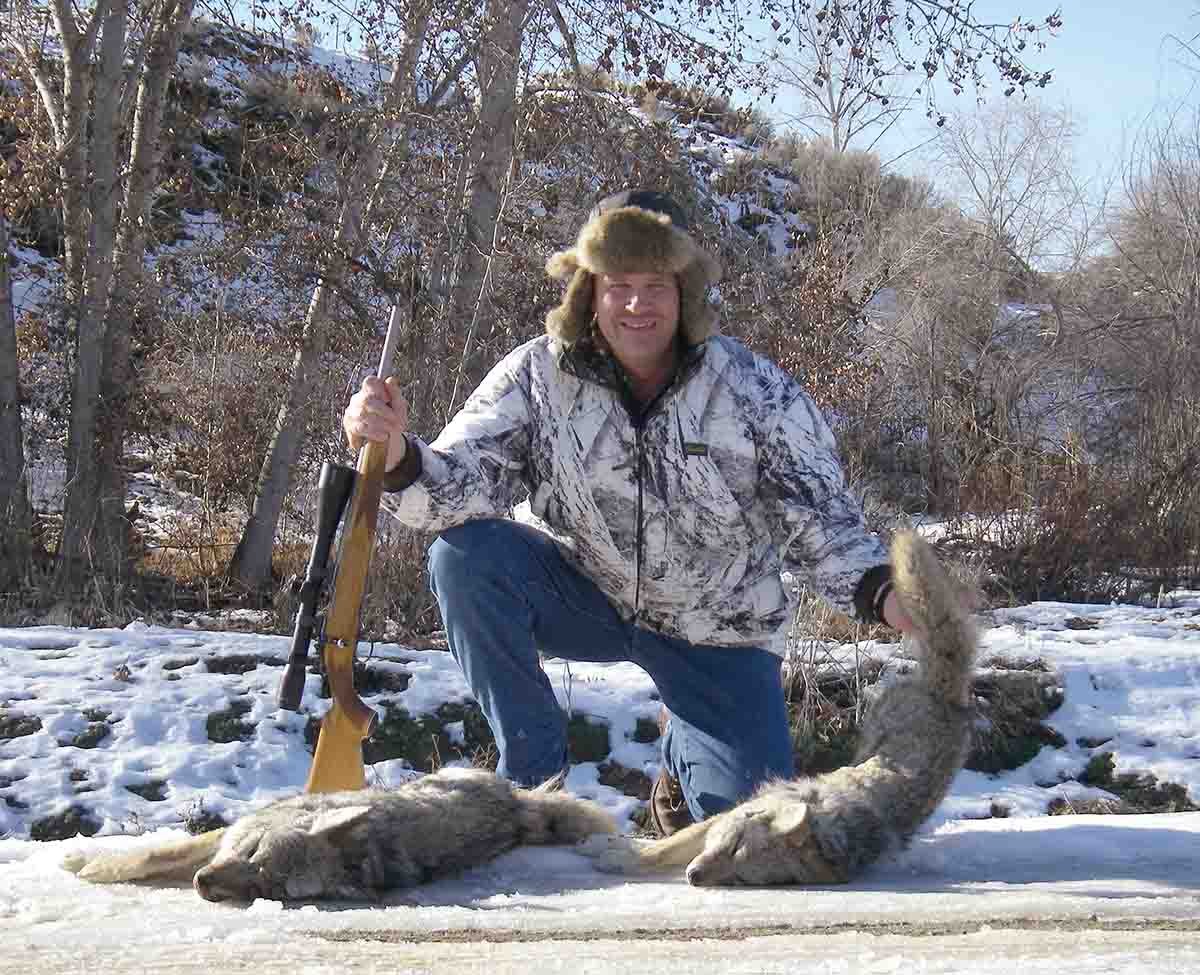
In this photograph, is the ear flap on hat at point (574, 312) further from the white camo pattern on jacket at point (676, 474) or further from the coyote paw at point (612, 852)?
the coyote paw at point (612, 852)

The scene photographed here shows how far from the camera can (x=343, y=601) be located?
10.4ft

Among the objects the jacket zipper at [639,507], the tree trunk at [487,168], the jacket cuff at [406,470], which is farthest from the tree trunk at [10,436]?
the jacket zipper at [639,507]

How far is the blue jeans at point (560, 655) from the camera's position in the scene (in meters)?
3.49

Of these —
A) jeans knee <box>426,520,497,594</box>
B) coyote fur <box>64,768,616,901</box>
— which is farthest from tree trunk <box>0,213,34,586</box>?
coyote fur <box>64,768,616,901</box>

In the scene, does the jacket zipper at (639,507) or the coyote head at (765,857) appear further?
the jacket zipper at (639,507)

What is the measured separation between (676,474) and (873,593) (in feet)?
2.41

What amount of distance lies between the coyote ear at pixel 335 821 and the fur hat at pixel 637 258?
1.72 m

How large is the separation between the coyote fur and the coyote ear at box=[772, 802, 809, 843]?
502mm

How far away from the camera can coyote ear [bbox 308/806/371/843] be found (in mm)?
2264

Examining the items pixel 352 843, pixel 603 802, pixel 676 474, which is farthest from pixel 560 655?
pixel 352 843

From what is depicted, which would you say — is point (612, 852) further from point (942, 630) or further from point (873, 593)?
point (873, 593)

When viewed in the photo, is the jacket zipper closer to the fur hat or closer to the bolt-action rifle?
the fur hat

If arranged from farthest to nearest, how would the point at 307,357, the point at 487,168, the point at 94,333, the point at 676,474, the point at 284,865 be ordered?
the point at 307,357, the point at 94,333, the point at 487,168, the point at 676,474, the point at 284,865

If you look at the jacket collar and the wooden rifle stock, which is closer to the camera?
the wooden rifle stock
